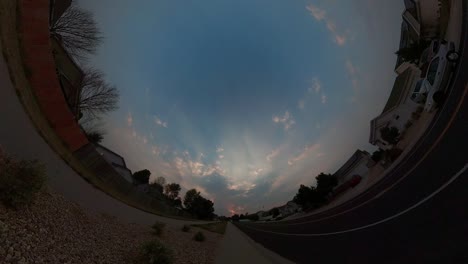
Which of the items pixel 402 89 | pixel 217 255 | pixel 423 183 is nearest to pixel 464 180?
pixel 423 183

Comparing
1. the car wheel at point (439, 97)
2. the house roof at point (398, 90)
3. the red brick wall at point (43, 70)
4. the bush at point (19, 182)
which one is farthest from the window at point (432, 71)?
the red brick wall at point (43, 70)

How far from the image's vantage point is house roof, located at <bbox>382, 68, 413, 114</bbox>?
37312mm

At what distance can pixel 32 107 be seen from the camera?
1294 cm

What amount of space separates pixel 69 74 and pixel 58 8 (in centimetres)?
615

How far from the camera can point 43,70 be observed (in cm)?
1584

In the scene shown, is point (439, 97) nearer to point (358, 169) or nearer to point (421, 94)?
point (421, 94)

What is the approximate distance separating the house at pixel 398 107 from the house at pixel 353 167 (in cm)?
1107

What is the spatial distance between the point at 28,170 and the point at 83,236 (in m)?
2.29

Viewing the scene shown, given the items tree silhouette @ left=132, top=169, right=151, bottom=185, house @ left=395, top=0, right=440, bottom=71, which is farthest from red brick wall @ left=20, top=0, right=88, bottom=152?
tree silhouette @ left=132, top=169, right=151, bottom=185

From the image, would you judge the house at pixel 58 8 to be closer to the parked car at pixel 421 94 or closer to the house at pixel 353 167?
the parked car at pixel 421 94

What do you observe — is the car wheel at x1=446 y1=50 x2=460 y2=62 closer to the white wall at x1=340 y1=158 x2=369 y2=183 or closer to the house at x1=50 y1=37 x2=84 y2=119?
the house at x1=50 y1=37 x2=84 y2=119

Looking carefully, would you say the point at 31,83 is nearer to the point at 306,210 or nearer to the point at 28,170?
the point at 28,170

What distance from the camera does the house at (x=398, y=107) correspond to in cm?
→ 3375

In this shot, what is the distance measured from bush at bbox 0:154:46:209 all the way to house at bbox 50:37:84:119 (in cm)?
1939
